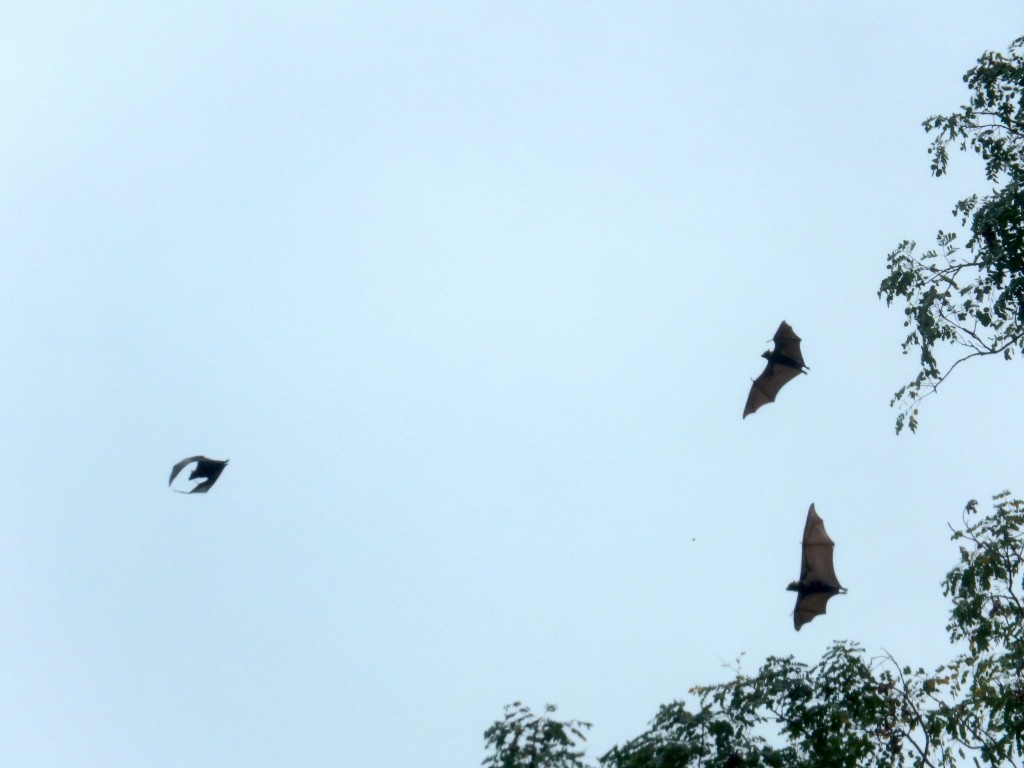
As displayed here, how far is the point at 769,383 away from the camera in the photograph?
88.6 ft

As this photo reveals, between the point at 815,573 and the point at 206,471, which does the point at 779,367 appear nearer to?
the point at 815,573

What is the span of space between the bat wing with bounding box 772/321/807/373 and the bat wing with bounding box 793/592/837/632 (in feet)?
15.8

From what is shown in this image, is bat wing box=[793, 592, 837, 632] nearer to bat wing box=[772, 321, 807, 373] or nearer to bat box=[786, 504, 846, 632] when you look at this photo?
bat box=[786, 504, 846, 632]

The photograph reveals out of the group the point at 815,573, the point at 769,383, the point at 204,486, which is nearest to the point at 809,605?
the point at 815,573

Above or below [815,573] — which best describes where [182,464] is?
above

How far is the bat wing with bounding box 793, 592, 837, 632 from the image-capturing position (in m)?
23.9

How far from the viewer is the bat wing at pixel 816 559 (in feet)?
78.1

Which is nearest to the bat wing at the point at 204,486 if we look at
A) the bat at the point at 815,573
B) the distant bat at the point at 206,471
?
the distant bat at the point at 206,471

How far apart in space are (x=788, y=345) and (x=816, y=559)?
4740 mm

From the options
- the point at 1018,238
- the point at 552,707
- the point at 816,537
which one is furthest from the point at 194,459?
the point at 1018,238

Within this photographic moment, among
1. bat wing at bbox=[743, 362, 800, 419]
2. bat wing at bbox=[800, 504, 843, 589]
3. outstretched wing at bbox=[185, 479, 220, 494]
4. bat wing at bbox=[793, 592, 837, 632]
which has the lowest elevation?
bat wing at bbox=[793, 592, 837, 632]

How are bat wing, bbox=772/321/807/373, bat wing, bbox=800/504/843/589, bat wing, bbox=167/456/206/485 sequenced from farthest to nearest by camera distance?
1. bat wing, bbox=772/321/807/373
2. bat wing, bbox=800/504/843/589
3. bat wing, bbox=167/456/206/485

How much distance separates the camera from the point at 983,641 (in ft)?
57.1

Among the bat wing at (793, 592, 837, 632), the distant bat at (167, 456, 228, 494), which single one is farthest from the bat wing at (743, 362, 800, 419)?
the distant bat at (167, 456, 228, 494)
